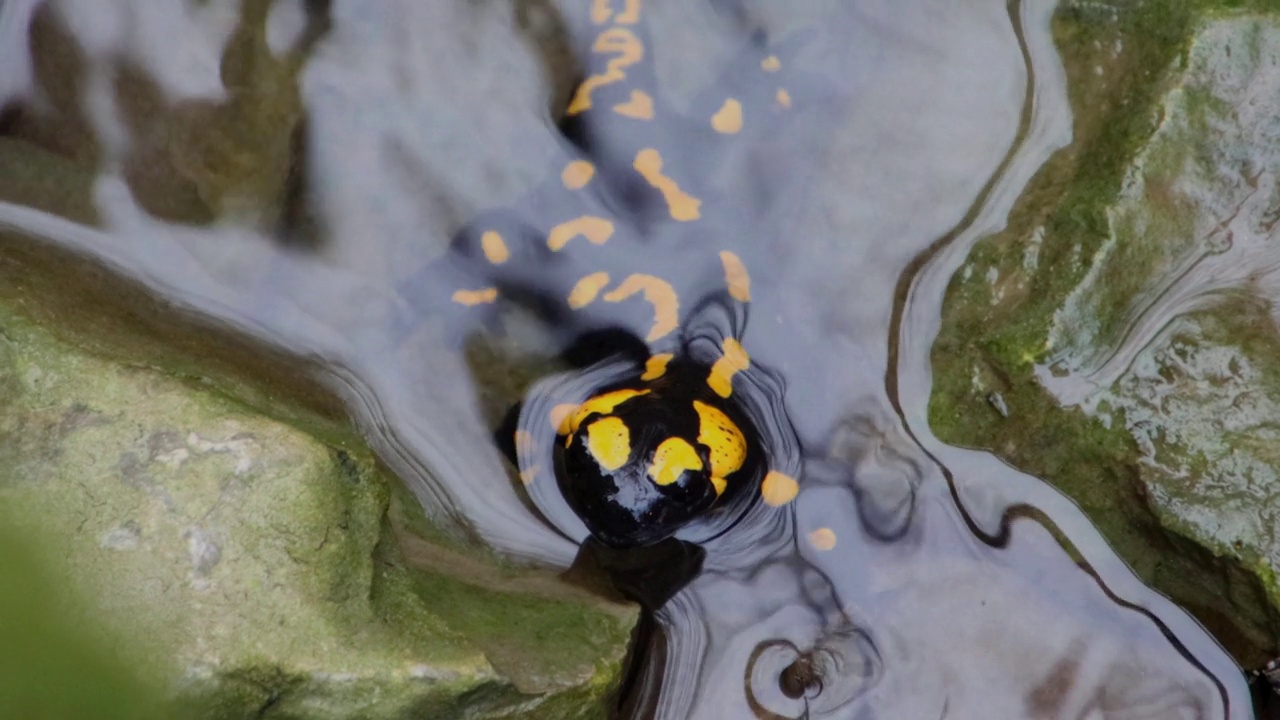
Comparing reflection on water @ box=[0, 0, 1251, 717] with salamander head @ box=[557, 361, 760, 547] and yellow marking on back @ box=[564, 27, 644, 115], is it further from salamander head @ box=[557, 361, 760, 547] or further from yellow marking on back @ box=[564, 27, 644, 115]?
salamander head @ box=[557, 361, 760, 547]

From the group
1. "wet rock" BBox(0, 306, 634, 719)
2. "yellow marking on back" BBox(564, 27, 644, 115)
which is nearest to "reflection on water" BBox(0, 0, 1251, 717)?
"yellow marking on back" BBox(564, 27, 644, 115)

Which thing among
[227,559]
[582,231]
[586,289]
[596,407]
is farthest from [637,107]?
[227,559]

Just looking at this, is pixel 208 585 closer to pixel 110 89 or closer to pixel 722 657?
pixel 722 657

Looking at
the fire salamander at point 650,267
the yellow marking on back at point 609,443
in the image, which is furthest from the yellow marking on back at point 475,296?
the yellow marking on back at point 609,443

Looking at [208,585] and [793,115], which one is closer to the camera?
[208,585]

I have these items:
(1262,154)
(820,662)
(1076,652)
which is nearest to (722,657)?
(820,662)

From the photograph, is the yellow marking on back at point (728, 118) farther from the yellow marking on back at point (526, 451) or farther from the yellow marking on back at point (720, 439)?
the yellow marking on back at point (526, 451)
